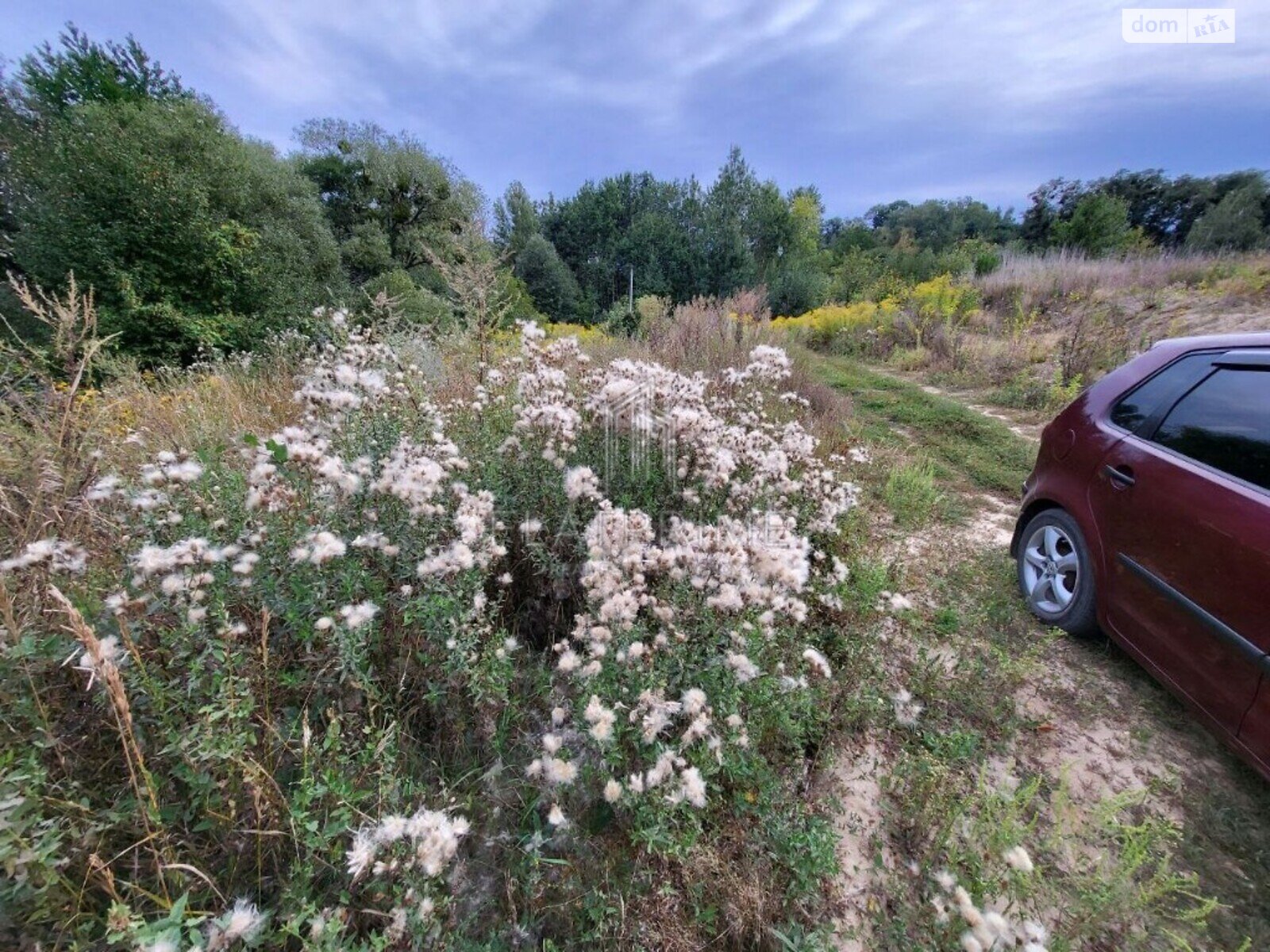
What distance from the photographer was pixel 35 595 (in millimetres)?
1682

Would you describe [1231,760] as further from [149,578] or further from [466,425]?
[149,578]

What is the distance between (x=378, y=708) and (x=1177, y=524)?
3.61 m

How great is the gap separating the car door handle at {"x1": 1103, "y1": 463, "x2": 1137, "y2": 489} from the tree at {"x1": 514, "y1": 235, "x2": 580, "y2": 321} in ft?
110

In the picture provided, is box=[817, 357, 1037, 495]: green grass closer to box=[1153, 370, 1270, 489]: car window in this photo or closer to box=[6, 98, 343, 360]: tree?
box=[1153, 370, 1270, 489]: car window

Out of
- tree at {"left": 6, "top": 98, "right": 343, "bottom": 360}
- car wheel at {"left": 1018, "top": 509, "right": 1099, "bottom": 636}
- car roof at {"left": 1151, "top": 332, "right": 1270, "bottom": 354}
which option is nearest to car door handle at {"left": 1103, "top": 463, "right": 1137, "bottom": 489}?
car wheel at {"left": 1018, "top": 509, "right": 1099, "bottom": 636}

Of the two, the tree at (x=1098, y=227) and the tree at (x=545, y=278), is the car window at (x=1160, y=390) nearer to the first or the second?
the tree at (x=1098, y=227)

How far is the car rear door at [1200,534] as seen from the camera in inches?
77.2

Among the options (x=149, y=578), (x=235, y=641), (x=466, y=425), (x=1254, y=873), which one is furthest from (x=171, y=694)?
(x=1254, y=873)

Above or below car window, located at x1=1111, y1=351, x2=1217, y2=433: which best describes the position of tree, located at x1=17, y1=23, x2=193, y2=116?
above

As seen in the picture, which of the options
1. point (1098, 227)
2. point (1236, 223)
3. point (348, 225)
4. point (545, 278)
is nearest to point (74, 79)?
point (348, 225)

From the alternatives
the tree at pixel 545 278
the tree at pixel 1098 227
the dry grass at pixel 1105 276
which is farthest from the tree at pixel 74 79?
the tree at pixel 1098 227

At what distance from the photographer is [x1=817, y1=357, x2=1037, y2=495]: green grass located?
5602mm

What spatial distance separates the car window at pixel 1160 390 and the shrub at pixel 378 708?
2.13m

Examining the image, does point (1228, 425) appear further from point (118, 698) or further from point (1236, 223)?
point (1236, 223)
